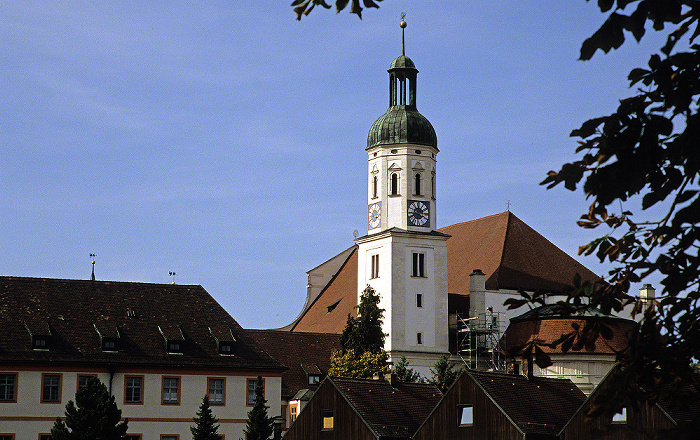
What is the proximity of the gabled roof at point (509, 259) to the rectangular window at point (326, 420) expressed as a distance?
27494 mm

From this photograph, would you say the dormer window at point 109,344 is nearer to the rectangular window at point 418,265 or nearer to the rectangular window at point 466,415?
the rectangular window at point 466,415

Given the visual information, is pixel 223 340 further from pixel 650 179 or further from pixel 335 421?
pixel 650 179

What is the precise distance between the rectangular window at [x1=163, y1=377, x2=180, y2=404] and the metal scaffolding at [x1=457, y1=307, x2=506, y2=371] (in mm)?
21862

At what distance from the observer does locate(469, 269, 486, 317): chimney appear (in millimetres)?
69562

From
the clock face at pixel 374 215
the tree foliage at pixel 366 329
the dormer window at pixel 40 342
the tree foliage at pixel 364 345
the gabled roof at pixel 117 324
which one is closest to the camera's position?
the dormer window at pixel 40 342

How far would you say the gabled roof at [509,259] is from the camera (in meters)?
71.3

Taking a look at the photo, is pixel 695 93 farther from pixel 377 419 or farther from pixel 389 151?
pixel 389 151

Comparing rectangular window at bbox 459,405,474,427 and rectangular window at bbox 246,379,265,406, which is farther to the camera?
rectangular window at bbox 246,379,265,406

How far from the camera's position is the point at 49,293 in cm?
5428

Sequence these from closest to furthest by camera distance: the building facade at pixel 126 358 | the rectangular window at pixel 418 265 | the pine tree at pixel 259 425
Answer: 1. the pine tree at pixel 259 425
2. the building facade at pixel 126 358
3. the rectangular window at pixel 418 265

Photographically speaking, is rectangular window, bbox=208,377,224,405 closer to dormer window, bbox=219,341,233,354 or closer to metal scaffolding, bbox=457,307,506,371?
dormer window, bbox=219,341,233,354

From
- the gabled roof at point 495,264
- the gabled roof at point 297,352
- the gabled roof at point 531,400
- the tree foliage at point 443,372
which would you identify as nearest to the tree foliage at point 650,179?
the gabled roof at point 531,400

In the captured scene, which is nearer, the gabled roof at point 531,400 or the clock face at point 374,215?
the gabled roof at point 531,400

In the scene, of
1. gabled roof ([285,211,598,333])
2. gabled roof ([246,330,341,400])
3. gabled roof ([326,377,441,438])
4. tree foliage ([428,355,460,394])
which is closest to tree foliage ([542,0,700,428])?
gabled roof ([326,377,441,438])
